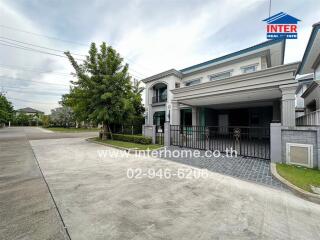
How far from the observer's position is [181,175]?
4.79 meters

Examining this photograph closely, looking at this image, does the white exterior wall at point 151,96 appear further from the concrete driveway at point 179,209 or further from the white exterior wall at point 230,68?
the concrete driveway at point 179,209

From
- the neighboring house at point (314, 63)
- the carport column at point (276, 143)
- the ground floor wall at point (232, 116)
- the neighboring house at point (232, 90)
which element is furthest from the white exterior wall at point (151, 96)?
the carport column at point (276, 143)

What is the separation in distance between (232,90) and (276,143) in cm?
362

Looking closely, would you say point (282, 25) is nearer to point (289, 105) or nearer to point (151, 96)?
point (289, 105)

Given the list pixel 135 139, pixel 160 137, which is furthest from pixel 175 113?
pixel 135 139

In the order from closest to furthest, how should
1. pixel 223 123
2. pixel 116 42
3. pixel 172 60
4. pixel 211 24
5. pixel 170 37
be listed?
pixel 211 24 < pixel 170 37 < pixel 116 42 < pixel 223 123 < pixel 172 60

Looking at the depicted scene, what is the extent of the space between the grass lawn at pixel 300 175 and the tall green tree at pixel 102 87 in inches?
396

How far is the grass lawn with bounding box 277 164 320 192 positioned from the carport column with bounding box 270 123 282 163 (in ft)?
1.34

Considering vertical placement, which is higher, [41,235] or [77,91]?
[77,91]

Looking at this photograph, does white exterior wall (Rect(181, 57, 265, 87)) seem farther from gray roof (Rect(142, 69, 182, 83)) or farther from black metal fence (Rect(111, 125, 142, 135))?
black metal fence (Rect(111, 125, 142, 135))

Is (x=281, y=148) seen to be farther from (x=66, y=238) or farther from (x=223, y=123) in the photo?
(x=223, y=123)

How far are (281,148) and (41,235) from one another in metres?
7.28

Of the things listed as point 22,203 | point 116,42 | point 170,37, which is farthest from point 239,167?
point 116,42

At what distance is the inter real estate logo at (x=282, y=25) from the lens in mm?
7629
